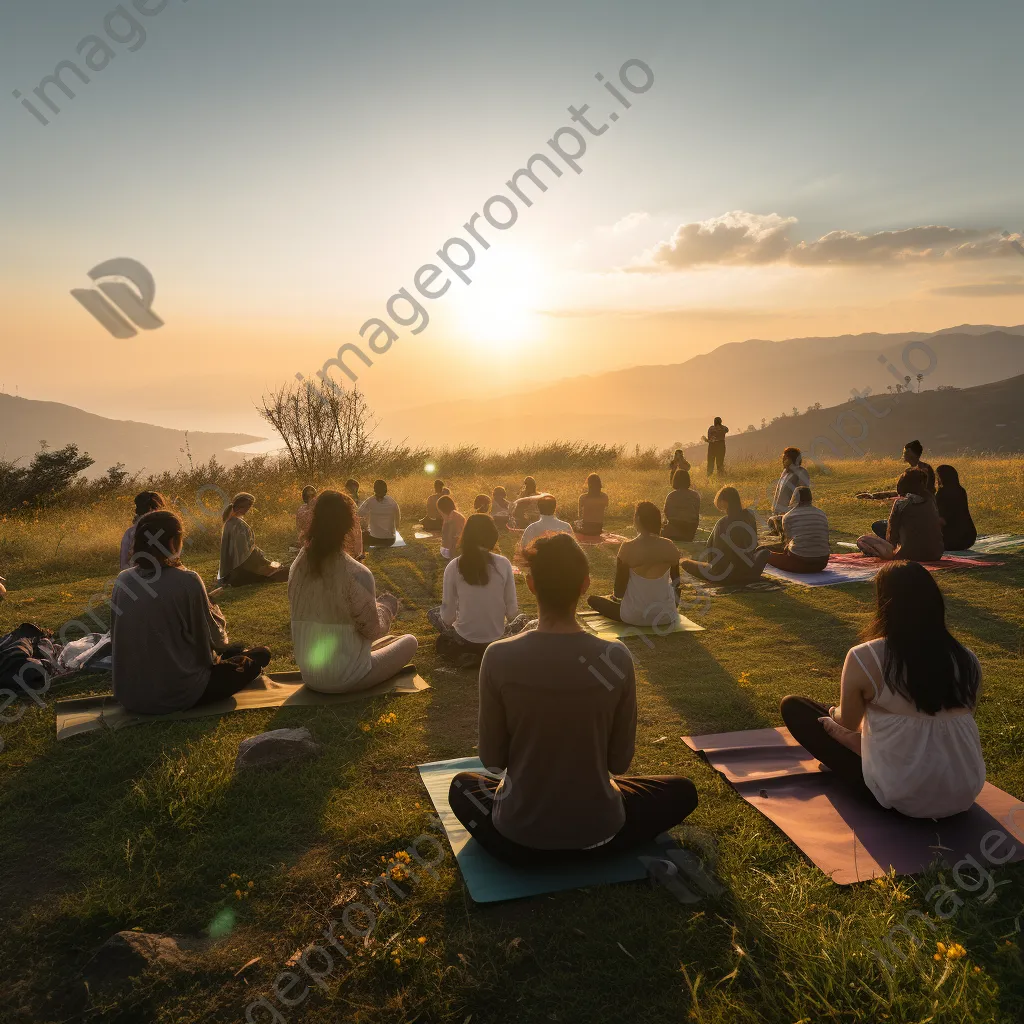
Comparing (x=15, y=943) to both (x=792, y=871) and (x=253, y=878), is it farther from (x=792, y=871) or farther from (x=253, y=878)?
(x=792, y=871)

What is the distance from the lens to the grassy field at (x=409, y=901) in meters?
2.55

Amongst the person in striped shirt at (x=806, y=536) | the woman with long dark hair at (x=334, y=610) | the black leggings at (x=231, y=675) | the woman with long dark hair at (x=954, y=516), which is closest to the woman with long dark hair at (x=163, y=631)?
the black leggings at (x=231, y=675)

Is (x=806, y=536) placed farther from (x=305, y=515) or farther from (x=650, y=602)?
(x=305, y=515)

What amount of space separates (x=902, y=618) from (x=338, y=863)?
290cm

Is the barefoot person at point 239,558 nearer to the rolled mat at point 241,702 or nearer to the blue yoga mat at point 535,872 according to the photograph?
the rolled mat at point 241,702

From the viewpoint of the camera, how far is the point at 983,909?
2.94 metres

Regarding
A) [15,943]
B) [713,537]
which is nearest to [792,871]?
[15,943]

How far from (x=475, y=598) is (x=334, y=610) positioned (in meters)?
1.40

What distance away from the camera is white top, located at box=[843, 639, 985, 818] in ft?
11.1

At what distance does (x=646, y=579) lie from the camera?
23.9 feet

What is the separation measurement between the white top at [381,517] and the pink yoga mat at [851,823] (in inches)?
Result: 347

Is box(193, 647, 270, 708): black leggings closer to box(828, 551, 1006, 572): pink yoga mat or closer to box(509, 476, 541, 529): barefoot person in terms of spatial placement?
box(509, 476, 541, 529): barefoot person

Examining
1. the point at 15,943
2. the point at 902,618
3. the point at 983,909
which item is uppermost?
the point at 902,618

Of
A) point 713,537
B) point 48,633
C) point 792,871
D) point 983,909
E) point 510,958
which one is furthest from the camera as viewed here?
point 713,537
